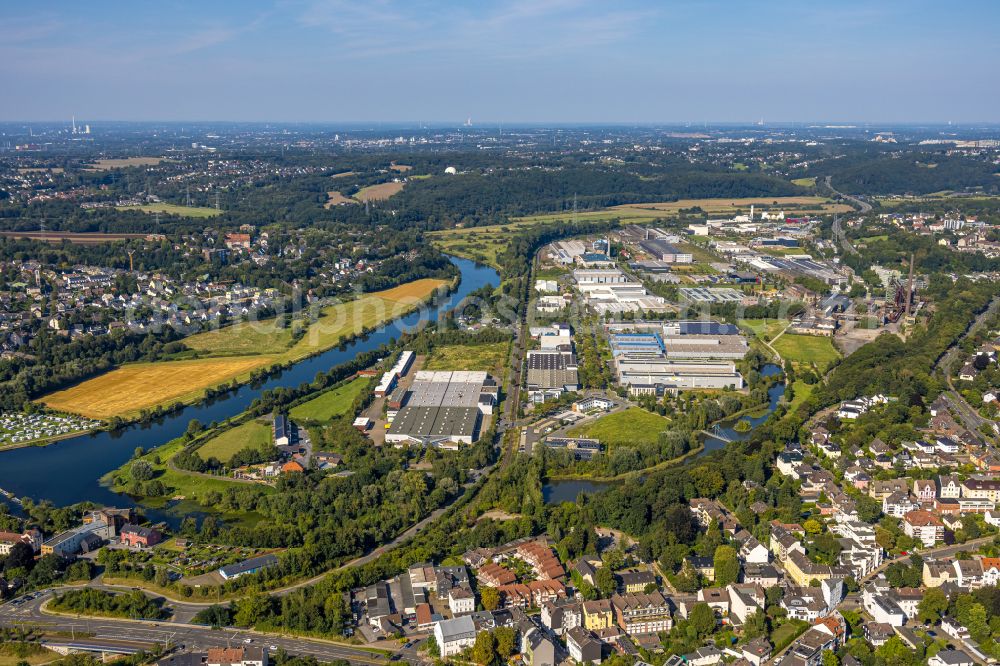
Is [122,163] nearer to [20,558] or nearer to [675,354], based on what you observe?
[675,354]

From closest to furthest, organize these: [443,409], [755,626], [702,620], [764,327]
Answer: [755,626] → [702,620] → [443,409] → [764,327]

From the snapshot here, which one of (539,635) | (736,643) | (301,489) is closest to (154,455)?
(301,489)

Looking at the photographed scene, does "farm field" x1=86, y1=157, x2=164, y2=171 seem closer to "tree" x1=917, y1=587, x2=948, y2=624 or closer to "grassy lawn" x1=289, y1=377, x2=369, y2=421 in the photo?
"grassy lawn" x1=289, y1=377, x2=369, y2=421

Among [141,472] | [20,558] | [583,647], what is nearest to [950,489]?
[583,647]

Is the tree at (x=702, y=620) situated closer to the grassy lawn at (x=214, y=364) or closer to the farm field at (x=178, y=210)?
the grassy lawn at (x=214, y=364)

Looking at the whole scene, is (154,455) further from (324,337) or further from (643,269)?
(643,269)

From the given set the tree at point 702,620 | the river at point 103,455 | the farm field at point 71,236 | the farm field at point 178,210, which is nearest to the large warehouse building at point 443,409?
the river at point 103,455
